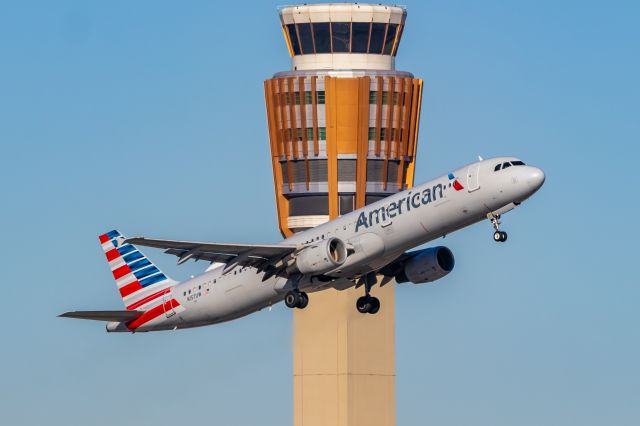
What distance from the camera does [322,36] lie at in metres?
193

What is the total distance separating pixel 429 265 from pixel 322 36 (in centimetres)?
6239

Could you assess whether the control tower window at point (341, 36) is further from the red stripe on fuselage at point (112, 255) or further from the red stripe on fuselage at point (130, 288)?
the red stripe on fuselage at point (130, 288)

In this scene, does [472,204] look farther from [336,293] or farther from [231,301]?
[336,293]

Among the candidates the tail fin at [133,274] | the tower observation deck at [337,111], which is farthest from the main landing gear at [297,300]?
the tower observation deck at [337,111]

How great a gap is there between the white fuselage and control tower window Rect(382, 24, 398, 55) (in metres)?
62.3

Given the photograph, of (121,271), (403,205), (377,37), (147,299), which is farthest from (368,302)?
(377,37)

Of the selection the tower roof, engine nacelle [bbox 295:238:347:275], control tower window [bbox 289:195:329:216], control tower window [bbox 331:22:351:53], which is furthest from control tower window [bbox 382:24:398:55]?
engine nacelle [bbox 295:238:347:275]

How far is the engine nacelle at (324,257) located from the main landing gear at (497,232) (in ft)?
29.7

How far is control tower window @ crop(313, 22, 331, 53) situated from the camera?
191750 millimetres

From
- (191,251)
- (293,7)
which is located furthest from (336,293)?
(191,251)

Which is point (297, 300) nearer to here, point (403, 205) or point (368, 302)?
point (368, 302)

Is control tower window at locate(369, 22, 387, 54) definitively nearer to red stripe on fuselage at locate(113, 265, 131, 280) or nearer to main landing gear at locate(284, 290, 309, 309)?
red stripe on fuselage at locate(113, 265, 131, 280)

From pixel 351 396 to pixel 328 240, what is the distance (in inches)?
2595

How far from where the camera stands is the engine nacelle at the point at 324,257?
127 meters
